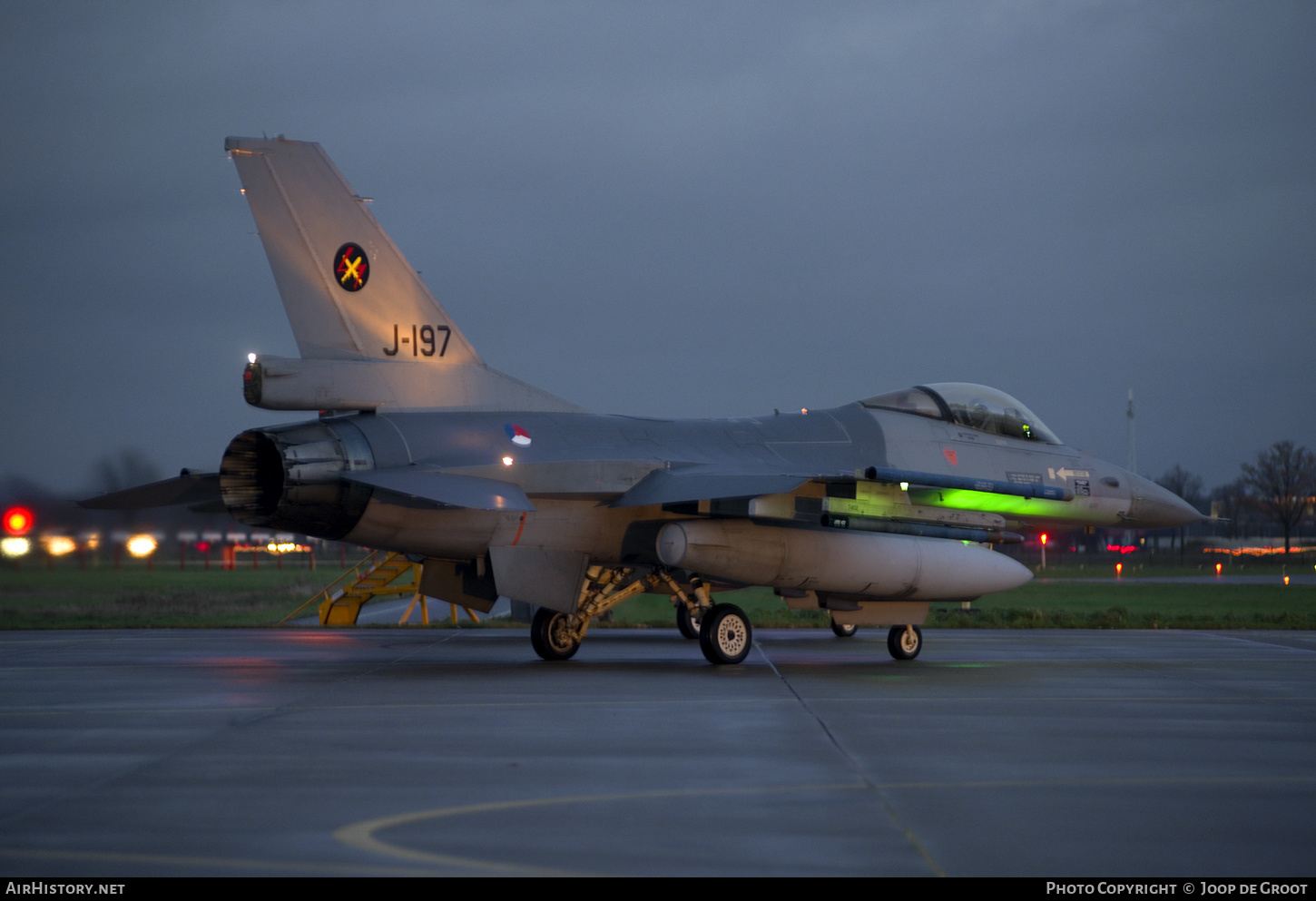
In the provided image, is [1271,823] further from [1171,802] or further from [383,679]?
[383,679]

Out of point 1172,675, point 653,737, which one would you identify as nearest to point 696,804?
point 653,737

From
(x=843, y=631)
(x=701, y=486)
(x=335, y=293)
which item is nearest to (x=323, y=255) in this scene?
(x=335, y=293)

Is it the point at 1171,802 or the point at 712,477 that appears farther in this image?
the point at 712,477

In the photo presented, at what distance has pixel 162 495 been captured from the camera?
15695 millimetres

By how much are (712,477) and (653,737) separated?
5.91 metres

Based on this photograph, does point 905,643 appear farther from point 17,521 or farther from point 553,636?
point 17,521

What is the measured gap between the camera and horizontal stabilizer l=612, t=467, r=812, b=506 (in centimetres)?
1373

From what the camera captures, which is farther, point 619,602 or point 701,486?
point 619,602

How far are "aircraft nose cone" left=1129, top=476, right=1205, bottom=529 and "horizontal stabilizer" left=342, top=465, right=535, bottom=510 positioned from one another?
949 cm

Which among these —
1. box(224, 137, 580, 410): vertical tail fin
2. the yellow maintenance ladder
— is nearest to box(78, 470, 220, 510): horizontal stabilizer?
box(224, 137, 580, 410): vertical tail fin

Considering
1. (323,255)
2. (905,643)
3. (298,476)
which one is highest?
(323,255)

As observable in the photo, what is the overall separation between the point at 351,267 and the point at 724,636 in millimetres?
6048

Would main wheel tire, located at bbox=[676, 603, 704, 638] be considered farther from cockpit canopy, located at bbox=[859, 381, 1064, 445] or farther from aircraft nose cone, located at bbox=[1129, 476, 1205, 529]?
aircraft nose cone, located at bbox=[1129, 476, 1205, 529]

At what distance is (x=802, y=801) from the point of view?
251 inches
